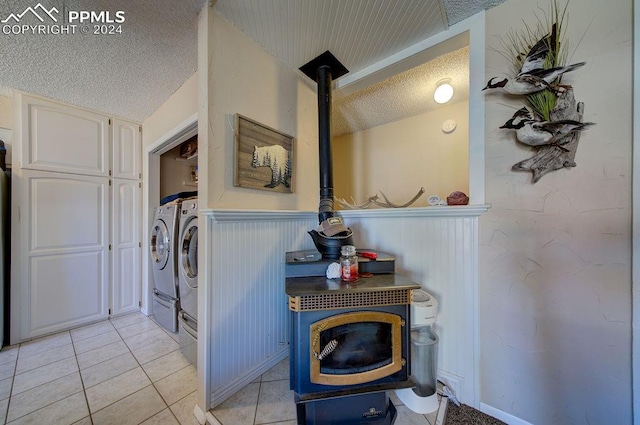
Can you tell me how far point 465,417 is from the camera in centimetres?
114

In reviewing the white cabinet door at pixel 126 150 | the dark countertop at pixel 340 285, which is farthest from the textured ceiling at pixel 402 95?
the white cabinet door at pixel 126 150

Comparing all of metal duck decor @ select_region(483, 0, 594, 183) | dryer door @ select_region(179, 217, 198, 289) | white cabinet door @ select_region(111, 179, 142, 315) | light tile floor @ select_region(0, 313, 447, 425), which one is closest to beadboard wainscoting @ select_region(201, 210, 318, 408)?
light tile floor @ select_region(0, 313, 447, 425)

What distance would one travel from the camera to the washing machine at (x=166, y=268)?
77.2 inches

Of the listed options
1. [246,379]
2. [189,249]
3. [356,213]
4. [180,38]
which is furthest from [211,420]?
[180,38]

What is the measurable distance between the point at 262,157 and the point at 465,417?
196cm

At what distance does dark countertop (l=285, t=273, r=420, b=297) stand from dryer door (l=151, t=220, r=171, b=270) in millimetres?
1591

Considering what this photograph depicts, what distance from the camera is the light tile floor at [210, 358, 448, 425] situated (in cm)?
110

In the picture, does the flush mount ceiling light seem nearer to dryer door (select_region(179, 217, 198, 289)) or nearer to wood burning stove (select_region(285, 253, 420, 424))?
wood burning stove (select_region(285, 253, 420, 424))

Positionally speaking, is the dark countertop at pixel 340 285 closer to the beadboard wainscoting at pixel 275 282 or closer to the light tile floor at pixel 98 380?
the beadboard wainscoting at pixel 275 282

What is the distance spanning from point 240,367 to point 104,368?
1.14 m

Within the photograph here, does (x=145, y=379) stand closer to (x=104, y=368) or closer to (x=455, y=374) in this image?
(x=104, y=368)

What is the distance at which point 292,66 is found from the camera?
1721 mm

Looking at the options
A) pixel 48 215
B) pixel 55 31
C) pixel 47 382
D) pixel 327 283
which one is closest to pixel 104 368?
pixel 47 382

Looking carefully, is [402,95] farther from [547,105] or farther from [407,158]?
[547,105]
